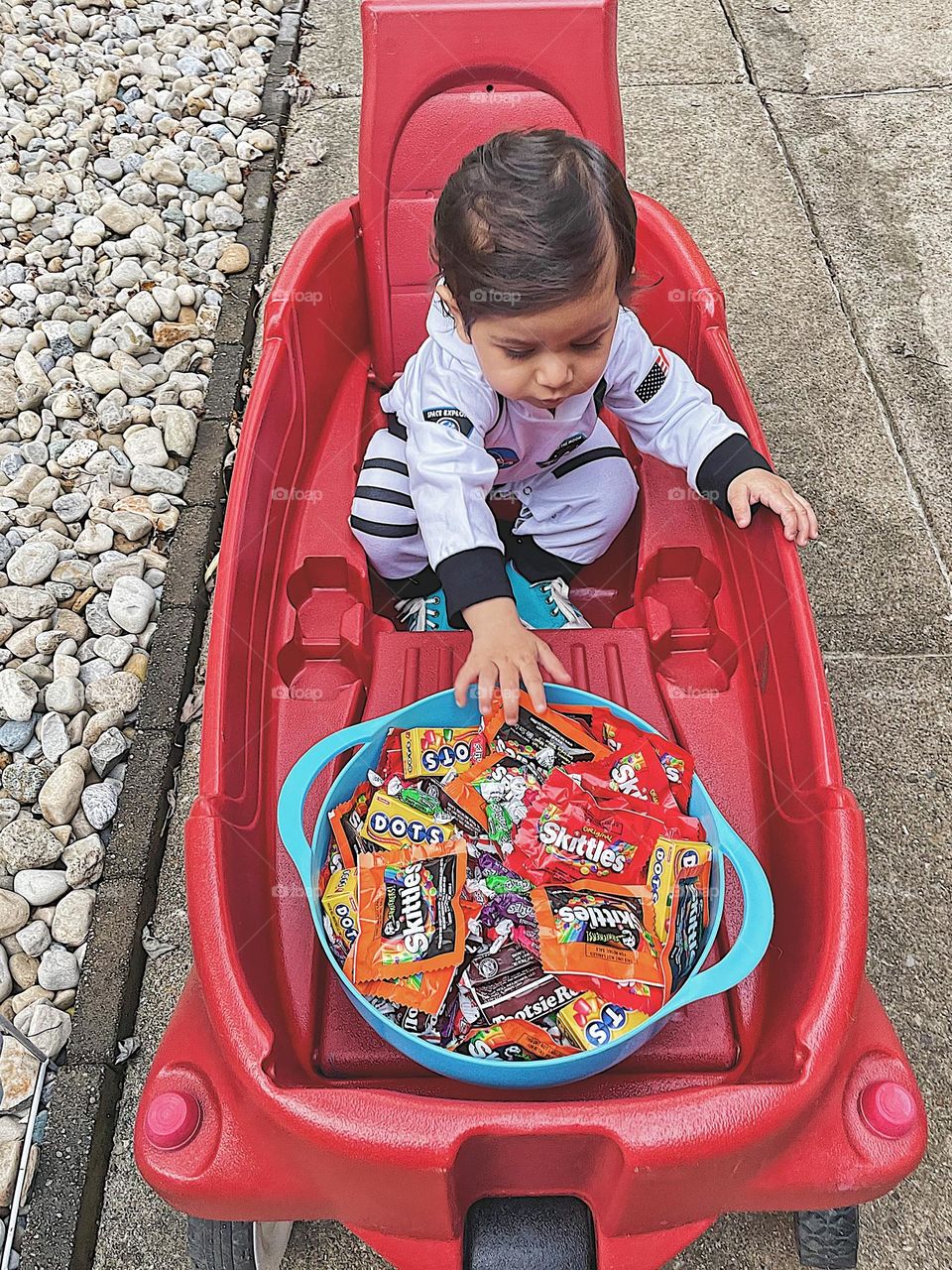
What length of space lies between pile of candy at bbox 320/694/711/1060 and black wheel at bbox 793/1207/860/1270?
0.82ft

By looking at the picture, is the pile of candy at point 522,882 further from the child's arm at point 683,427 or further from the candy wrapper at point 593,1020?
the child's arm at point 683,427

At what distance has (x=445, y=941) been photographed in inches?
35.7

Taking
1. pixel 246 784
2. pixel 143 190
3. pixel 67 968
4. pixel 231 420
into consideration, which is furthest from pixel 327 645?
pixel 143 190

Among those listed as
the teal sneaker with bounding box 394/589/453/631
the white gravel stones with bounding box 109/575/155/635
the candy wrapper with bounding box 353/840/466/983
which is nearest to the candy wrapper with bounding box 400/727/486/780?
the candy wrapper with bounding box 353/840/466/983

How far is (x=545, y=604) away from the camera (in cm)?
134

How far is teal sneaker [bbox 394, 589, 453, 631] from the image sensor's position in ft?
4.30

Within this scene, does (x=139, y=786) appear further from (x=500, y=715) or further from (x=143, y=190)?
(x=143, y=190)

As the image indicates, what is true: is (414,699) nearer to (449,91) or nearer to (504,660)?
(504,660)

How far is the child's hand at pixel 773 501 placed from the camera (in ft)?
3.50

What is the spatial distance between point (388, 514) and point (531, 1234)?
2.48 ft

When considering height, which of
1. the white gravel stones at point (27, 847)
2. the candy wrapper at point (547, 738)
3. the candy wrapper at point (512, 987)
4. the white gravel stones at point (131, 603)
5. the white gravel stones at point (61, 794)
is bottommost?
the white gravel stones at point (27, 847)

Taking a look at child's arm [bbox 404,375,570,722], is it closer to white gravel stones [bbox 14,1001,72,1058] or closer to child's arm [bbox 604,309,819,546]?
child's arm [bbox 604,309,819,546]

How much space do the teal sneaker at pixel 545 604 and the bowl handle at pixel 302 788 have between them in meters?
0.36

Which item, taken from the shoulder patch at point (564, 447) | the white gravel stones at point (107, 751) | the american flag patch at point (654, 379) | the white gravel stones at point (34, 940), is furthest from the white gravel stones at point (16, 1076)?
the american flag patch at point (654, 379)
